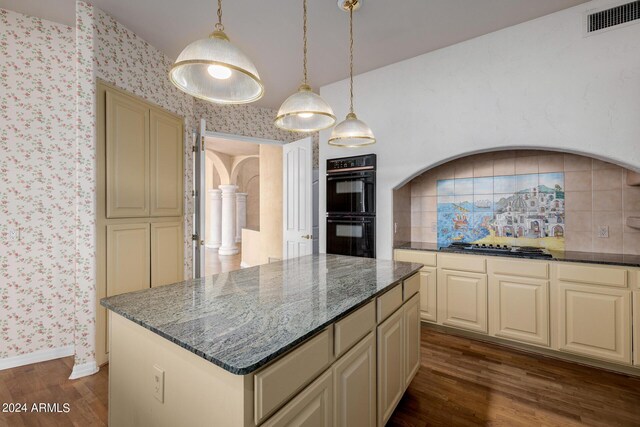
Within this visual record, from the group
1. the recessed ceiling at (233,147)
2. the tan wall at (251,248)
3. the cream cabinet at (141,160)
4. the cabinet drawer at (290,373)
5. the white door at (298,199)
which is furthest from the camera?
the recessed ceiling at (233,147)

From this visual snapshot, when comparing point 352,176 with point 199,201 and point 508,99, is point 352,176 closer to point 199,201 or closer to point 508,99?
point 508,99

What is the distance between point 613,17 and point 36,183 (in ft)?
15.3

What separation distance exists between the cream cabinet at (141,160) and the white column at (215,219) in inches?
253

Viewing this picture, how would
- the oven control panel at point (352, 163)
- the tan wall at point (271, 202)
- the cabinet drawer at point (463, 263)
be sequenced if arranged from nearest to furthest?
the cabinet drawer at point (463, 263) → the oven control panel at point (352, 163) → the tan wall at point (271, 202)

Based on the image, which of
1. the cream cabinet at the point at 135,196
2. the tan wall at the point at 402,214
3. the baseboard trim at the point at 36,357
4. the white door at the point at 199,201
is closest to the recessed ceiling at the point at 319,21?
the cream cabinet at the point at 135,196

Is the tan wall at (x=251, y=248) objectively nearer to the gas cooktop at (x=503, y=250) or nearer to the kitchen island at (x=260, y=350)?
the gas cooktop at (x=503, y=250)

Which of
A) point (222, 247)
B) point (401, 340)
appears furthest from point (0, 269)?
point (222, 247)

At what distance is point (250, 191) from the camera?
1018cm

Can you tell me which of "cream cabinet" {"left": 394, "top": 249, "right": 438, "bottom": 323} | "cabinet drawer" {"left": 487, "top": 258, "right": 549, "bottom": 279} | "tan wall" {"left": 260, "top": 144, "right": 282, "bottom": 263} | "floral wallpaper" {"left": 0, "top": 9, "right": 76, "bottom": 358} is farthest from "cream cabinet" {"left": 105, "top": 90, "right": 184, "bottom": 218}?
"cabinet drawer" {"left": 487, "top": 258, "right": 549, "bottom": 279}

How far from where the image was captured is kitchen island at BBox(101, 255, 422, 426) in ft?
2.84

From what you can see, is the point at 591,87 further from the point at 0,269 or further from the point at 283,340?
the point at 0,269

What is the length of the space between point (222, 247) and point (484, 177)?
295 inches

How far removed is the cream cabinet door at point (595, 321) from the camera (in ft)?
7.16

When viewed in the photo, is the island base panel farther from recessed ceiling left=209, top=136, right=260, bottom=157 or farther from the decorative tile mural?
recessed ceiling left=209, top=136, right=260, bottom=157
